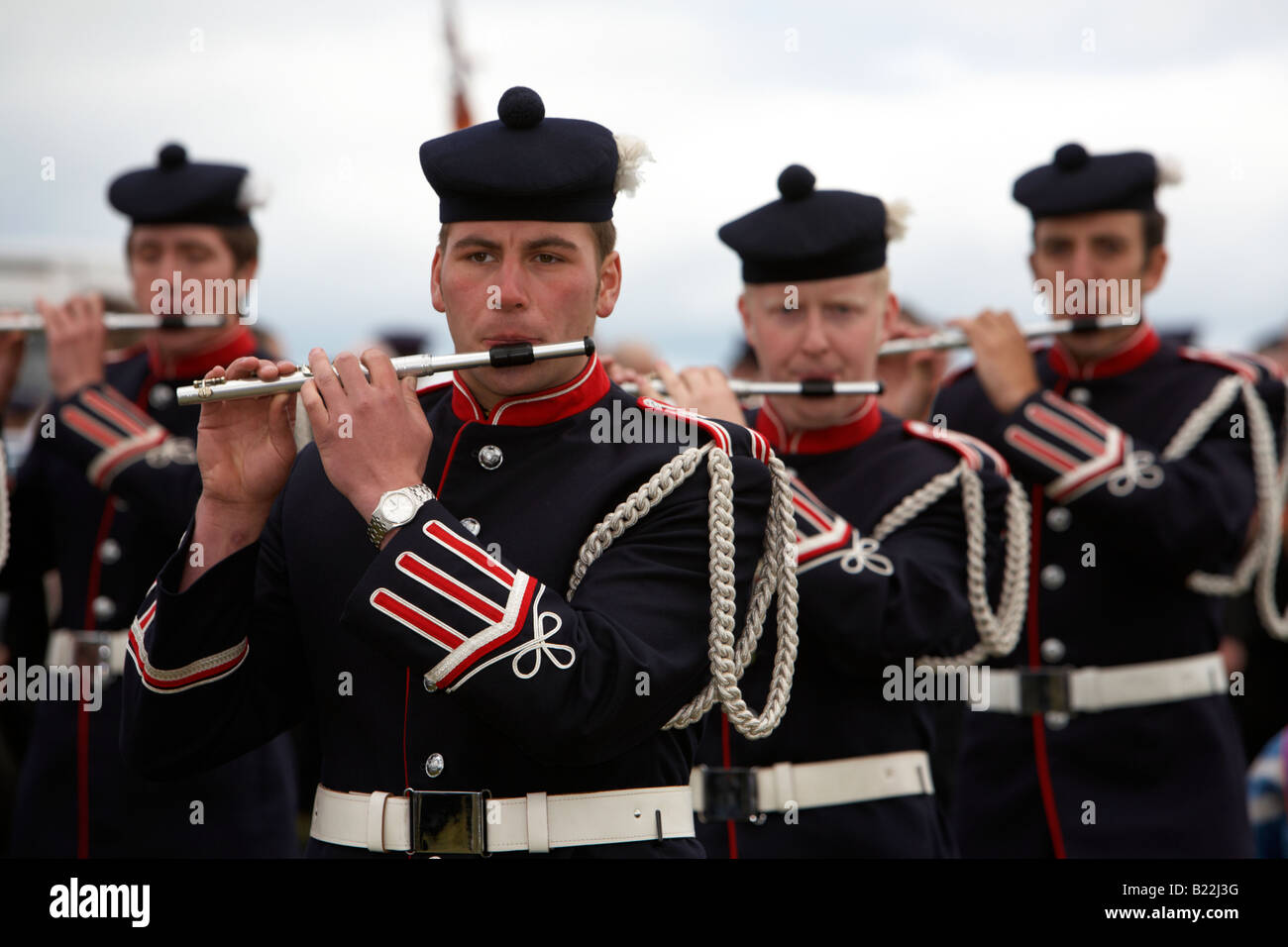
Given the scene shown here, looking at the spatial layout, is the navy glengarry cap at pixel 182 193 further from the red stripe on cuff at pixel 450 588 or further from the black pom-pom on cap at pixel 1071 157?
the red stripe on cuff at pixel 450 588

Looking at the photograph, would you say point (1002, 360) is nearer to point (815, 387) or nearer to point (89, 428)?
point (815, 387)

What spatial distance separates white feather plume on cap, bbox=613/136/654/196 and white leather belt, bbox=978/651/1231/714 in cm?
245

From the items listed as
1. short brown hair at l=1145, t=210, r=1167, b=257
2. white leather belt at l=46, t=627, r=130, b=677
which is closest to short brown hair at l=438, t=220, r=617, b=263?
white leather belt at l=46, t=627, r=130, b=677

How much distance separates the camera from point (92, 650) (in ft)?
16.3

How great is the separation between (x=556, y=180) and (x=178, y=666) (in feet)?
3.68

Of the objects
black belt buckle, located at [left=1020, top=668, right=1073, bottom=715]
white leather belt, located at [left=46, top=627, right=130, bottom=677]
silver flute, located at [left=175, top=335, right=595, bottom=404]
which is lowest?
black belt buckle, located at [left=1020, top=668, right=1073, bottom=715]

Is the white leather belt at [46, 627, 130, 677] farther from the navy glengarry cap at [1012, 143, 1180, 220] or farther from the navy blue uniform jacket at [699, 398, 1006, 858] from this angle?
the navy glengarry cap at [1012, 143, 1180, 220]

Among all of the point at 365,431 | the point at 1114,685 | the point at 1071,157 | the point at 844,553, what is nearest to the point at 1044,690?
the point at 1114,685

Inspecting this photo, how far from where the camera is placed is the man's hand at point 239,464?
303 centimetres

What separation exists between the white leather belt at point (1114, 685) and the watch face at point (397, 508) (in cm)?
282

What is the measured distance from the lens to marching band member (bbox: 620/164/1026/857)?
407 cm

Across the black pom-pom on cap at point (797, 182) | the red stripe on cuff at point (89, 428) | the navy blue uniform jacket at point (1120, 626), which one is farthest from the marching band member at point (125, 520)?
the navy blue uniform jacket at point (1120, 626)

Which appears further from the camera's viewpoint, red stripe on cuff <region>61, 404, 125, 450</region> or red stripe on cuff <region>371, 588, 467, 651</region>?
red stripe on cuff <region>61, 404, 125, 450</region>

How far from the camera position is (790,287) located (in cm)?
453
